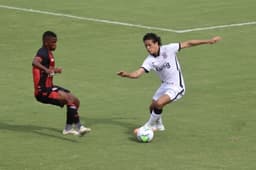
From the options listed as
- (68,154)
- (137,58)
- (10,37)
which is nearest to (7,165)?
(68,154)

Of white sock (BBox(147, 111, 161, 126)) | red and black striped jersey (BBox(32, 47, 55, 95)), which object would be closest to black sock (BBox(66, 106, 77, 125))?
red and black striped jersey (BBox(32, 47, 55, 95))

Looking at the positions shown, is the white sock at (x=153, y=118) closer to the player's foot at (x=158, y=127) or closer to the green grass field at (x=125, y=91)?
the player's foot at (x=158, y=127)

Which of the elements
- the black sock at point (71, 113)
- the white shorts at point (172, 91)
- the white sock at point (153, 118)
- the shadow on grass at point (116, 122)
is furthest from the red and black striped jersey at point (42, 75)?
the white shorts at point (172, 91)

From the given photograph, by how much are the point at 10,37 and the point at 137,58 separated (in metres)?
5.81

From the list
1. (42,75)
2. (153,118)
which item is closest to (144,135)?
(153,118)

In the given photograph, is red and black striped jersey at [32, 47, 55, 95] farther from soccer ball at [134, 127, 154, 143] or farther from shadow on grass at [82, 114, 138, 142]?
soccer ball at [134, 127, 154, 143]

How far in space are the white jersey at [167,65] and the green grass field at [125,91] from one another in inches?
42.7

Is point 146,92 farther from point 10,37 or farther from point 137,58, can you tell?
point 10,37

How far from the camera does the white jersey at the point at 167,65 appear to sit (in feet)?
57.1

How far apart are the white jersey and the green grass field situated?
1084mm

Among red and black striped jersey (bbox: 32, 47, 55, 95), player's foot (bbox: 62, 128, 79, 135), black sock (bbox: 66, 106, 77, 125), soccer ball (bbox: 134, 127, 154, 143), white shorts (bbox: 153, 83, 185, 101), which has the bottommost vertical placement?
player's foot (bbox: 62, 128, 79, 135)

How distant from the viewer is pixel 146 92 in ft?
71.9

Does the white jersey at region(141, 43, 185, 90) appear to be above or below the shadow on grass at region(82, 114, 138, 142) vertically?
above

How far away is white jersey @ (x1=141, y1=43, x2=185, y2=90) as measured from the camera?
17406 mm
